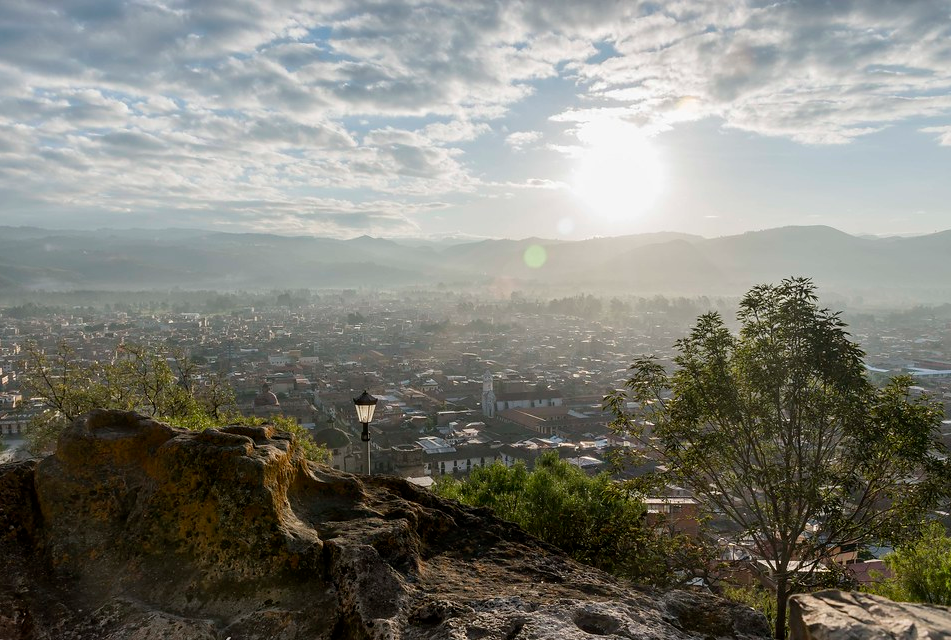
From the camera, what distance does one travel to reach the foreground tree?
794 centimetres

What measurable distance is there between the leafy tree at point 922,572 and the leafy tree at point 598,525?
2859 mm

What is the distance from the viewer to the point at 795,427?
8555mm

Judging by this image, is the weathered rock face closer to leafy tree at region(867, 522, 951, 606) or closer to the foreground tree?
the foreground tree

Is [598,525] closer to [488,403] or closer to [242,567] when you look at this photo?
[242,567]

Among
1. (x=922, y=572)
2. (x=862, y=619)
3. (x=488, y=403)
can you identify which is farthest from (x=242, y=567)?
(x=488, y=403)

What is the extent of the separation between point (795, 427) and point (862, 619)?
5.29 m

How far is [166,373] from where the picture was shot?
1777 cm

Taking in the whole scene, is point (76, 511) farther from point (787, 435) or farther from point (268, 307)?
point (268, 307)

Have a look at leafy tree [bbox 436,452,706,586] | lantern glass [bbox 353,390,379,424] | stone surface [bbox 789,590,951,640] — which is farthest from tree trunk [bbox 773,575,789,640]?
lantern glass [bbox 353,390,379,424]

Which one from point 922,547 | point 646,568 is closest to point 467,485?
point 646,568

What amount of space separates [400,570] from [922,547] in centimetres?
1058

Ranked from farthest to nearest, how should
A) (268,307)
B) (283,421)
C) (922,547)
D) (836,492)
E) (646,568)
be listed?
1. (268,307)
2. (283,421)
3. (922,547)
4. (646,568)
5. (836,492)

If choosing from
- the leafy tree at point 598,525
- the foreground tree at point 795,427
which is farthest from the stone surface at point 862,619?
the leafy tree at point 598,525

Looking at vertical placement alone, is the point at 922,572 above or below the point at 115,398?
below
